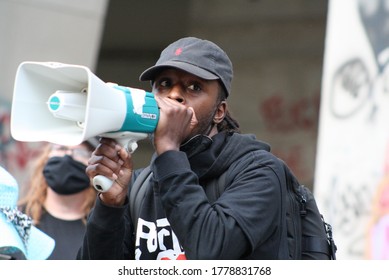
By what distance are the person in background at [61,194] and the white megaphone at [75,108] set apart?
2.37 metres

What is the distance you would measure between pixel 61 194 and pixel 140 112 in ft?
9.02

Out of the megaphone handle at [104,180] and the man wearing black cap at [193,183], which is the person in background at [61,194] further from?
the megaphone handle at [104,180]

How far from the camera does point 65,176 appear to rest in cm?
538

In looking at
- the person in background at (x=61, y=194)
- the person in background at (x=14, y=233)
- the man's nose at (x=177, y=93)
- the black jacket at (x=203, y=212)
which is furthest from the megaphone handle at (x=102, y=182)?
the person in background at (x=61, y=194)

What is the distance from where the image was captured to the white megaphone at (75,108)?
268 cm

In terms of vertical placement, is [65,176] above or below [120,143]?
below

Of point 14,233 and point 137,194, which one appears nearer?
point 137,194

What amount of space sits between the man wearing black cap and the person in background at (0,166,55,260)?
44cm

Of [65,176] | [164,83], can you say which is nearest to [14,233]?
[164,83]

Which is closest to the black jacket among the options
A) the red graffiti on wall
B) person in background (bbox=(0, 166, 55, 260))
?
person in background (bbox=(0, 166, 55, 260))

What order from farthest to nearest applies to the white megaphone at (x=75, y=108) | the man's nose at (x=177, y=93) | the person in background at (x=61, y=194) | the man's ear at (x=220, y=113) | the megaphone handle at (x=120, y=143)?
the person in background at (x=61, y=194) < the man's ear at (x=220, y=113) < the man's nose at (x=177, y=93) < the megaphone handle at (x=120, y=143) < the white megaphone at (x=75, y=108)

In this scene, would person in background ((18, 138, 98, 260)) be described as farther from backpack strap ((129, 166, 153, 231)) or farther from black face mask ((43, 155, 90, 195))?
backpack strap ((129, 166, 153, 231))

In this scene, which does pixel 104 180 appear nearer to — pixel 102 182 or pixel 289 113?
pixel 102 182

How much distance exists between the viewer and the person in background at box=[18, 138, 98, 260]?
5281 millimetres
